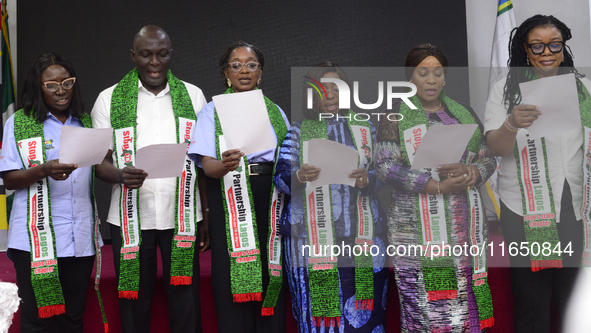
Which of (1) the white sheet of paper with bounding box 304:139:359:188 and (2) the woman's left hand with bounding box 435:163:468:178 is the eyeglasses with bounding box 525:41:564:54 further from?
(1) the white sheet of paper with bounding box 304:139:359:188

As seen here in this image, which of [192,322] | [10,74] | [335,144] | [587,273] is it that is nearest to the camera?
[335,144]

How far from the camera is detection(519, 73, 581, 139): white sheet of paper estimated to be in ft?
5.79

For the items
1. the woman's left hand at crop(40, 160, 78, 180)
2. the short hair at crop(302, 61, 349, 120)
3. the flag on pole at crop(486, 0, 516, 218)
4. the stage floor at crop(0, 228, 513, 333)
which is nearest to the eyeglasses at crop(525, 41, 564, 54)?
the short hair at crop(302, 61, 349, 120)

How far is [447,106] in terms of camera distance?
200cm

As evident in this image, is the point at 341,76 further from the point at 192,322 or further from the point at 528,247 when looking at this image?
the point at 192,322

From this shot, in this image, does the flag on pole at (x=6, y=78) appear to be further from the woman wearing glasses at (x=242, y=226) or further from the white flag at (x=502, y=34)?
the white flag at (x=502, y=34)

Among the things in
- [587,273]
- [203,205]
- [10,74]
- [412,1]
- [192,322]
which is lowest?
[192,322]

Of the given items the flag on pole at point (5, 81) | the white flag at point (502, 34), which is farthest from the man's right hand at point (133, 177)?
the white flag at point (502, 34)

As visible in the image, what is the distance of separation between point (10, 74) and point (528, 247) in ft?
13.1

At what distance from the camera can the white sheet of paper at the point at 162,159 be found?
1871mm

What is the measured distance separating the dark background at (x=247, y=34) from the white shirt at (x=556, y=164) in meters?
2.20

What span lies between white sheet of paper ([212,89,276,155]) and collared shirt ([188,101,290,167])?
0.24 meters

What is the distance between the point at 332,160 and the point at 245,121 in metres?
0.37

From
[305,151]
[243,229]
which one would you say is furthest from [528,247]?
[243,229]
